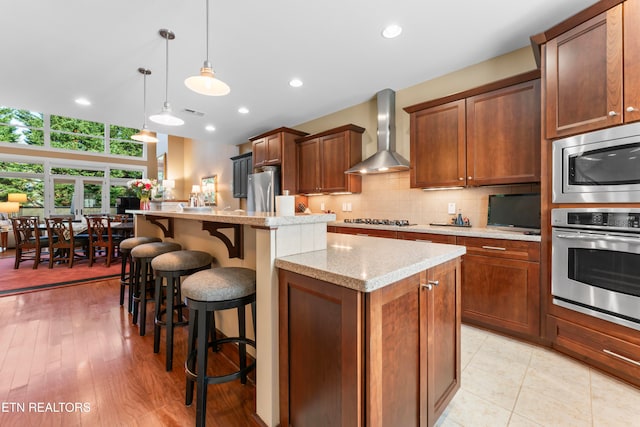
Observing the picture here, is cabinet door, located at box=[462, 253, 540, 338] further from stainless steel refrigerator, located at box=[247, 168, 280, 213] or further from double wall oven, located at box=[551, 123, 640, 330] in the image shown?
stainless steel refrigerator, located at box=[247, 168, 280, 213]

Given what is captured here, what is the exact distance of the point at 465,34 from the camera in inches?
97.3

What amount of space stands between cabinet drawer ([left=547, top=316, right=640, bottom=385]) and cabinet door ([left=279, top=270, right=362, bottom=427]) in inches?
75.2

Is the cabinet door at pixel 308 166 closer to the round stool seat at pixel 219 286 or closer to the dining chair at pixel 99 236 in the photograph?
the round stool seat at pixel 219 286

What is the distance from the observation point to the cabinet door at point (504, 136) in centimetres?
234

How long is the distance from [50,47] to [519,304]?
4902 mm

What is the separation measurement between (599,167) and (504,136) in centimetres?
84

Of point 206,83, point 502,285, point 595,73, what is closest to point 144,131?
point 206,83

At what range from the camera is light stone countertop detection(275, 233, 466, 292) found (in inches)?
36.2

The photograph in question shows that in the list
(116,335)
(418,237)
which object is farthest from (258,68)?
(116,335)

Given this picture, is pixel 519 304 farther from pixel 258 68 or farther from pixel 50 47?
pixel 50 47

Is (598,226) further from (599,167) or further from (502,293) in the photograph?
(502,293)

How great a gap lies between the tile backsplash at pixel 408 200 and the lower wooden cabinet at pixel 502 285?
674 mm

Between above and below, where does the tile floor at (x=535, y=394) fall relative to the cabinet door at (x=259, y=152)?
below
